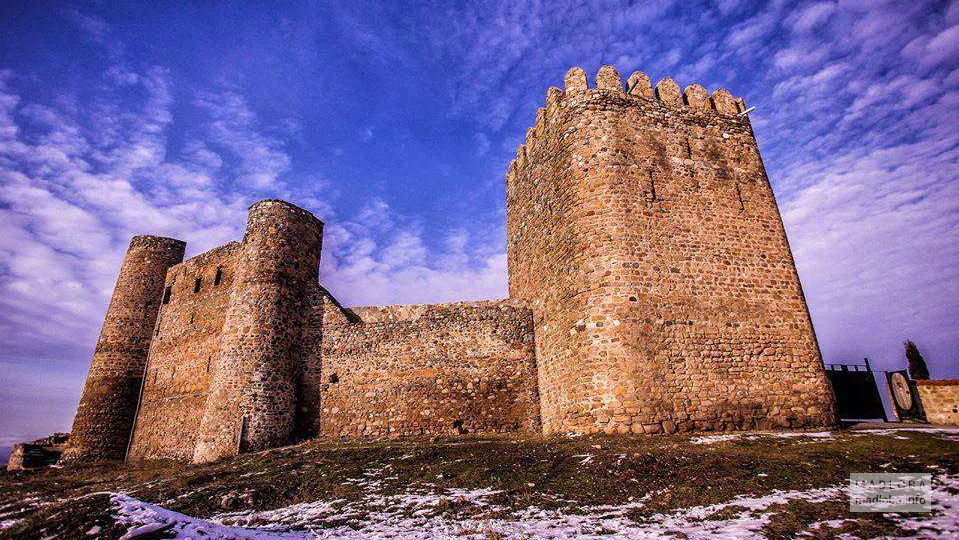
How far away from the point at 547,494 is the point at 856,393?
14.7 metres

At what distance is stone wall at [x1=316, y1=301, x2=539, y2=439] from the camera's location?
13.3 metres

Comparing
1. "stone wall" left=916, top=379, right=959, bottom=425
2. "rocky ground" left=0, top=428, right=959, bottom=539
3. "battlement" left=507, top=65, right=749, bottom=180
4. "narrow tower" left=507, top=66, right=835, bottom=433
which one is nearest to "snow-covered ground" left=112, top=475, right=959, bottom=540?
"rocky ground" left=0, top=428, right=959, bottom=539

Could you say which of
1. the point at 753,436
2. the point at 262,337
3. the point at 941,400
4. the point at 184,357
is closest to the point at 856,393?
the point at 941,400

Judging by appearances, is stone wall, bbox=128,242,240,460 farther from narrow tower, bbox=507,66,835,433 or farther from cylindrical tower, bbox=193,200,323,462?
narrow tower, bbox=507,66,835,433

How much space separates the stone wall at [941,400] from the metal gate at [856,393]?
271 cm

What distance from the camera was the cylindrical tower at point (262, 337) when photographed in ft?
41.4

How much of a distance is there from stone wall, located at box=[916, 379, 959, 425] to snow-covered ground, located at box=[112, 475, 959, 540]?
886 cm

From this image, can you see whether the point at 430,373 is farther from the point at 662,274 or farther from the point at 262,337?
the point at 662,274

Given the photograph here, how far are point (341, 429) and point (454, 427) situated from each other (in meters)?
3.42

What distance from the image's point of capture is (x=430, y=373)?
13.7 metres

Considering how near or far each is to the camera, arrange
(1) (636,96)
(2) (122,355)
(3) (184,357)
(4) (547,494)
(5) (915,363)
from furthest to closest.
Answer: (5) (915,363) < (2) (122,355) < (3) (184,357) < (1) (636,96) < (4) (547,494)

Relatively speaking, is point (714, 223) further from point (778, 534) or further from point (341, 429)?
point (341, 429)

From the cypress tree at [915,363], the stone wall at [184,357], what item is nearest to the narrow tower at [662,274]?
the stone wall at [184,357]

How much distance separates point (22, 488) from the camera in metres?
11.8
